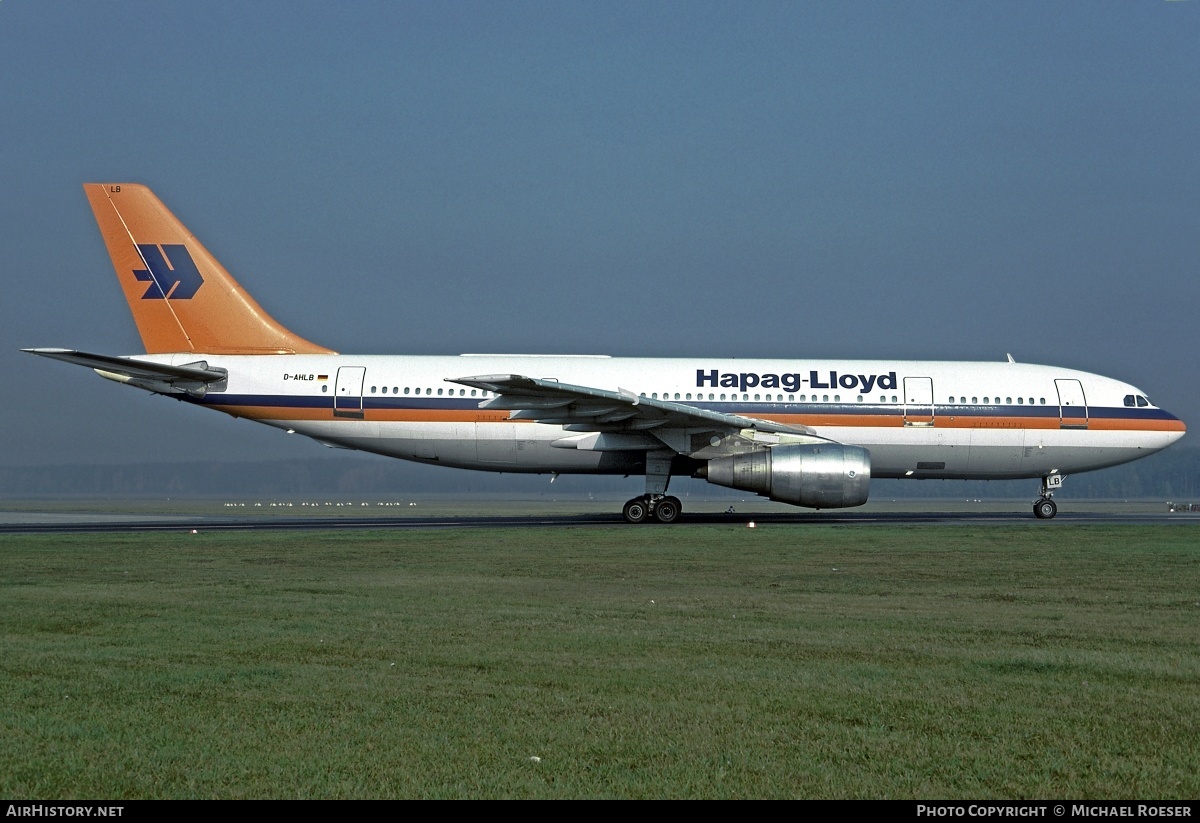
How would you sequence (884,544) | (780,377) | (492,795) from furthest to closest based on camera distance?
(780,377), (884,544), (492,795)

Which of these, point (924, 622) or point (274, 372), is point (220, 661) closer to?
point (924, 622)

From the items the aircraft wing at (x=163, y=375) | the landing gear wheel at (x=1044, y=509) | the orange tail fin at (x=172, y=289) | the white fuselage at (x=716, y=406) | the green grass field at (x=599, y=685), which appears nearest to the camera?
the green grass field at (x=599, y=685)

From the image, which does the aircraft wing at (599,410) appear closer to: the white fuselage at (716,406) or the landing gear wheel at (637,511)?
the white fuselage at (716,406)

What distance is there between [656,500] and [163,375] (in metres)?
12.5

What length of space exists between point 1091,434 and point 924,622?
2193 cm

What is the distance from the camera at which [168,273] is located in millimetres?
29047

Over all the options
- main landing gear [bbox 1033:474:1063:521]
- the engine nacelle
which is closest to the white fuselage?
main landing gear [bbox 1033:474:1063:521]

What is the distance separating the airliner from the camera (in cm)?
2700

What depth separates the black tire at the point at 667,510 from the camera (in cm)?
2719

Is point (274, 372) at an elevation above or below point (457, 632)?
above

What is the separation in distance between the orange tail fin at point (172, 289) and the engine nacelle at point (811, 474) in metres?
11.7

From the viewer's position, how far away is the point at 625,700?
21.4ft

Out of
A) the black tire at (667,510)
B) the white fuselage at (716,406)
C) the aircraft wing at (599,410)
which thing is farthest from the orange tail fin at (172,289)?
the black tire at (667,510)

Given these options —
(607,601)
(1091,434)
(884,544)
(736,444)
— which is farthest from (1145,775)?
(1091,434)
